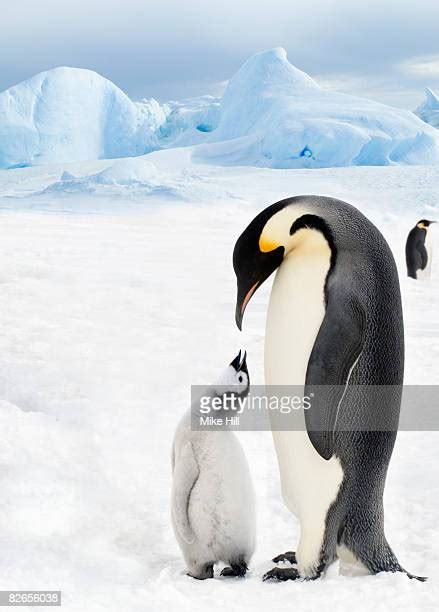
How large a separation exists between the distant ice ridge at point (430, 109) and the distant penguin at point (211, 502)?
788 inches

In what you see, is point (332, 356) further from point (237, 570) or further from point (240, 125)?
point (240, 125)

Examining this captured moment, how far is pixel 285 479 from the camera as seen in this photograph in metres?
1.90

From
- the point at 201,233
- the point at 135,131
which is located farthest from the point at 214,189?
the point at 135,131

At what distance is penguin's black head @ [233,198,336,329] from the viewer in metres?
1.76

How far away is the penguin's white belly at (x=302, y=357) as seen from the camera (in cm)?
177

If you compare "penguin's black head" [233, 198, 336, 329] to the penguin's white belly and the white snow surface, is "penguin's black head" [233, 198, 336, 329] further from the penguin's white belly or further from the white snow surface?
the white snow surface

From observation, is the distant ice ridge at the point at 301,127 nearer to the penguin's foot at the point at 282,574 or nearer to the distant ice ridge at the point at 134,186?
the distant ice ridge at the point at 134,186

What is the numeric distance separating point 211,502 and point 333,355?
0.49 m

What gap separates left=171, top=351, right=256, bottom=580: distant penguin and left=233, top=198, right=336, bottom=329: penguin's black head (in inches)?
11.0

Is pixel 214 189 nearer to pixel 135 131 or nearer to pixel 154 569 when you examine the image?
pixel 135 131

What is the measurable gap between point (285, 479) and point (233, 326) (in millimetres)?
3131

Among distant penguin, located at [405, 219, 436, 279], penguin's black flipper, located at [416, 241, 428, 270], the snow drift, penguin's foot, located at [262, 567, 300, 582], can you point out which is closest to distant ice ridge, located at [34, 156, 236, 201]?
the snow drift

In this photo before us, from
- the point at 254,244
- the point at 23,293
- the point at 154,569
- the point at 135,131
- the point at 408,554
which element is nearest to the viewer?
the point at 254,244

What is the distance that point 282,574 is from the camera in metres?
1.87
